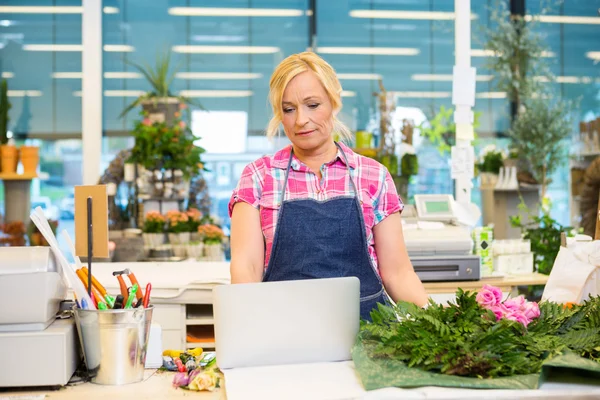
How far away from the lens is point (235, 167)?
31.8 ft

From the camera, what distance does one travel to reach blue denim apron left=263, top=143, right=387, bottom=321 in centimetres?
225

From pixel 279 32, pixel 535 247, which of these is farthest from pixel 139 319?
pixel 279 32

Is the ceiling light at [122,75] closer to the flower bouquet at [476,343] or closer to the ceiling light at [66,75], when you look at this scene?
the ceiling light at [66,75]

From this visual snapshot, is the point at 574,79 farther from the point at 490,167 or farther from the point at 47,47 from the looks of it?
the point at 47,47

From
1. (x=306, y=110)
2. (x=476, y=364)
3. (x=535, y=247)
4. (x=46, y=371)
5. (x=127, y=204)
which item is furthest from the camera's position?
(x=127, y=204)

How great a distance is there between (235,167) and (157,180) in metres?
3.92

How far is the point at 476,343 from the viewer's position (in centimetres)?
156

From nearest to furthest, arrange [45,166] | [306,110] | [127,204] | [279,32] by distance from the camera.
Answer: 1. [306,110]
2. [127,204]
3. [45,166]
4. [279,32]

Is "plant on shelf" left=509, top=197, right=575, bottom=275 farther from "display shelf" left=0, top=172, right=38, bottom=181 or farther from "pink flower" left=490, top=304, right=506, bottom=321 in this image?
"display shelf" left=0, top=172, right=38, bottom=181

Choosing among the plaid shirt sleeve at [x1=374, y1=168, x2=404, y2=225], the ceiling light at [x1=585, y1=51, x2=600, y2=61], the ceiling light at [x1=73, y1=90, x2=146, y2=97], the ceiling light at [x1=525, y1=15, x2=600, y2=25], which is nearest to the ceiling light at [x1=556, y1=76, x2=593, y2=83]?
the ceiling light at [x1=585, y1=51, x2=600, y2=61]

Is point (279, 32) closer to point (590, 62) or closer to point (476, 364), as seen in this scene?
point (590, 62)

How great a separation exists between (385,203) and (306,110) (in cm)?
40

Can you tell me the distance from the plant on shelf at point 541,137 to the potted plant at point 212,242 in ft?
15.1

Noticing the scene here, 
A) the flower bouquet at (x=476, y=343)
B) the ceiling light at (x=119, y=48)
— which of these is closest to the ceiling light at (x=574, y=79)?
the ceiling light at (x=119, y=48)
